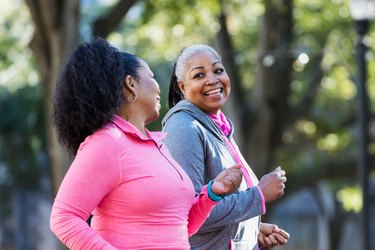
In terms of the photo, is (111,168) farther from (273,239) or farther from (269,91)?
(269,91)

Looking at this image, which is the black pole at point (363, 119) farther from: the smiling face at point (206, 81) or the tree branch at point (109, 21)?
the smiling face at point (206, 81)

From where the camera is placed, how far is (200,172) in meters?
4.71

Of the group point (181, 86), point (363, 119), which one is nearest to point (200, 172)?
point (181, 86)

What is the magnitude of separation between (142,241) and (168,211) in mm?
137

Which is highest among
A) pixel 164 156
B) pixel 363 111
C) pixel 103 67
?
pixel 363 111

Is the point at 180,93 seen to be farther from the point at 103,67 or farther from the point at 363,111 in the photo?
Result: the point at 363,111

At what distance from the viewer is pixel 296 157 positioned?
72.5 ft

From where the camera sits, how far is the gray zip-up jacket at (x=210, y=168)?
4652 mm

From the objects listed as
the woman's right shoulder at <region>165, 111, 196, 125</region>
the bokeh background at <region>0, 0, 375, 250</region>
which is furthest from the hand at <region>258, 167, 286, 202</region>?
the bokeh background at <region>0, 0, 375, 250</region>

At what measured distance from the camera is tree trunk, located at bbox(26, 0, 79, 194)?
13.7m

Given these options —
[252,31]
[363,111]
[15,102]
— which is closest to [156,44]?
[252,31]

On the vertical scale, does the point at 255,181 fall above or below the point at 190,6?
below

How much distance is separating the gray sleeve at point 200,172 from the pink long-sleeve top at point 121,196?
546 millimetres

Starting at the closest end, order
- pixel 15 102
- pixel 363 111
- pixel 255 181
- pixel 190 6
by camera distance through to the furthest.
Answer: pixel 255 181
pixel 363 111
pixel 190 6
pixel 15 102
